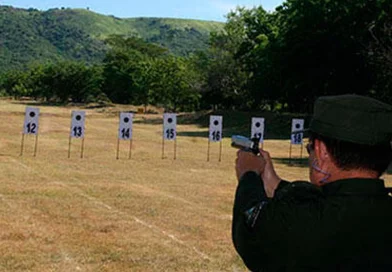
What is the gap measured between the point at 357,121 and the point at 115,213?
8.40 meters

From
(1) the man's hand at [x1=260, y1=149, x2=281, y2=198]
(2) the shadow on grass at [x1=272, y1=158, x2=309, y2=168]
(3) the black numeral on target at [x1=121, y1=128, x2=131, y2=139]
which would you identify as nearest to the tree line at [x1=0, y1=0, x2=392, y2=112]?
(2) the shadow on grass at [x1=272, y1=158, x2=309, y2=168]

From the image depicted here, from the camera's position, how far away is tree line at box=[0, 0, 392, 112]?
101ft

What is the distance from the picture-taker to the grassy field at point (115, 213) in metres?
7.06

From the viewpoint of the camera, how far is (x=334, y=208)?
1612 millimetres

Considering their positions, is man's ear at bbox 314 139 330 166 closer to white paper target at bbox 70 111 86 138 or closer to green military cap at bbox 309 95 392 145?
green military cap at bbox 309 95 392 145

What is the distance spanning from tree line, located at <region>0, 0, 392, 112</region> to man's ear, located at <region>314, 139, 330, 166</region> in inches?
956

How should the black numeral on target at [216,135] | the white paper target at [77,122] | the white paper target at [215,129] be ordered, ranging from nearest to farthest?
the white paper target at [77,122] < the white paper target at [215,129] < the black numeral on target at [216,135]

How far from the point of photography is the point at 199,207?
1066 cm

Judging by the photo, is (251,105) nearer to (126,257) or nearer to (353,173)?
(126,257)

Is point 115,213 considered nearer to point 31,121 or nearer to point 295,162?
point 31,121

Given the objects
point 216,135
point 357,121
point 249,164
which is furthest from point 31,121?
point 357,121

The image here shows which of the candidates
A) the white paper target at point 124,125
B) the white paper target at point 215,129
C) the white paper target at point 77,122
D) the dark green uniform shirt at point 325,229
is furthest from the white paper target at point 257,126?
the dark green uniform shirt at point 325,229

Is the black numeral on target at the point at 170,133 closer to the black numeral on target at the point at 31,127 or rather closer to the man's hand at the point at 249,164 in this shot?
the black numeral on target at the point at 31,127

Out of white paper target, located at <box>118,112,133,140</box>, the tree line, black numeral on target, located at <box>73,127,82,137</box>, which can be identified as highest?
the tree line
